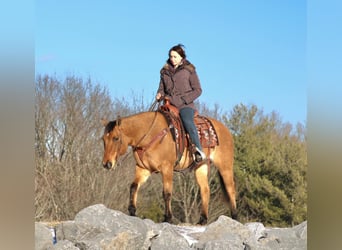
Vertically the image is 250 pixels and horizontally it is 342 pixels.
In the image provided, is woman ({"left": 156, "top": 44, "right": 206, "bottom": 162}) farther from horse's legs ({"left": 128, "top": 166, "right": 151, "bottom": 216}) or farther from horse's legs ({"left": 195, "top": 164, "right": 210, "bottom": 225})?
horse's legs ({"left": 128, "top": 166, "right": 151, "bottom": 216})

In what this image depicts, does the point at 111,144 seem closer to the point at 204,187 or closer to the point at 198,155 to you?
the point at 198,155

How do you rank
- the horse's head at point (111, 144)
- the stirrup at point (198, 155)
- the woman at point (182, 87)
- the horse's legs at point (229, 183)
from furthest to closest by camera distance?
1. the horse's legs at point (229, 183)
2. the stirrup at point (198, 155)
3. the woman at point (182, 87)
4. the horse's head at point (111, 144)

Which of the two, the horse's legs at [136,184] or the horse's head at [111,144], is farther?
the horse's legs at [136,184]

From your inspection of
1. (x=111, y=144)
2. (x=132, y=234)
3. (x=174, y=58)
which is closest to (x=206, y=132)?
(x=174, y=58)

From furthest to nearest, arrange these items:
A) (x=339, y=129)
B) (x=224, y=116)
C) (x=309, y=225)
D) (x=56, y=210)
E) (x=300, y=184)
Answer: (x=300, y=184) → (x=56, y=210) → (x=224, y=116) → (x=309, y=225) → (x=339, y=129)

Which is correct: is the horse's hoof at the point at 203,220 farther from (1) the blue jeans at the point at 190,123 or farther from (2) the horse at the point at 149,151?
(1) the blue jeans at the point at 190,123

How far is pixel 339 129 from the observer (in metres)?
4.03

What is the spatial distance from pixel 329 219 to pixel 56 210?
2973 mm

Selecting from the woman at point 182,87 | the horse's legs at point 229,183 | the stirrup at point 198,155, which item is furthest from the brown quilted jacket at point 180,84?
the horse's legs at point 229,183

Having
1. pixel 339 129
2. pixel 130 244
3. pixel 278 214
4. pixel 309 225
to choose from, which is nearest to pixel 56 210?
pixel 130 244

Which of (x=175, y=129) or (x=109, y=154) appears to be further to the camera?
(x=175, y=129)

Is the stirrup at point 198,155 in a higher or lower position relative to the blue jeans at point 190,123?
lower

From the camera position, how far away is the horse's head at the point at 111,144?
4520 mm

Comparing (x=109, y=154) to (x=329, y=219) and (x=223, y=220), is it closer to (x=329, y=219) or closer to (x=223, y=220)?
(x=223, y=220)
